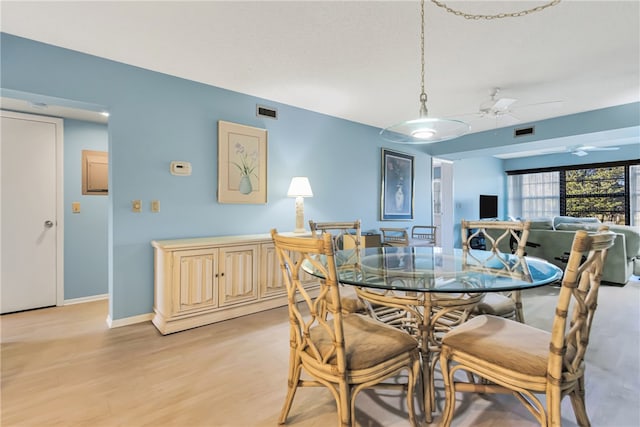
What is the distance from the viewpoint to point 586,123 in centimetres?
420

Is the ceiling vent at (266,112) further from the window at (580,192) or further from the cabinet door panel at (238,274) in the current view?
the window at (580,192)

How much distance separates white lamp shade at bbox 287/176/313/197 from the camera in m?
3.72

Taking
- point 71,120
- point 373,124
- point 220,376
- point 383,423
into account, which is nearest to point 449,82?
point 373,124

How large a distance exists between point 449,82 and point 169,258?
10.7 ft

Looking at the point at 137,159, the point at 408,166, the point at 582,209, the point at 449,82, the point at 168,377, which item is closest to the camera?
the point at 168,377

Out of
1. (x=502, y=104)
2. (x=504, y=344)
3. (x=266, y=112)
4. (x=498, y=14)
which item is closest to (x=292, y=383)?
(x=504, y=344)

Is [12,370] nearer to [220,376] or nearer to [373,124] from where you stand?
[220,376]

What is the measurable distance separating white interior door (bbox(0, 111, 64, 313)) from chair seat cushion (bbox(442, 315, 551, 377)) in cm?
408

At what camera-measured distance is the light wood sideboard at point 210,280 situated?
268 cm

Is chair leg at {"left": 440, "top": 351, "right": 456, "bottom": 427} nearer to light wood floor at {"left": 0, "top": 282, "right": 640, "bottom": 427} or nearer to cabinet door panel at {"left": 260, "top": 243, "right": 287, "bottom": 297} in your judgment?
light wood floor at {"left": 0, "top": 282, "right": 640, "bottom": 427}

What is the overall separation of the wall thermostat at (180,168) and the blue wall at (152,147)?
2.1 inches

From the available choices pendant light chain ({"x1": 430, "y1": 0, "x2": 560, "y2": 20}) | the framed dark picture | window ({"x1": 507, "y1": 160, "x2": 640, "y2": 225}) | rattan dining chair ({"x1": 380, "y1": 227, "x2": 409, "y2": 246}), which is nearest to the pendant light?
pendant light chain ({"x1": 430, "y1": 0, "x2": 560, "y2": 20})

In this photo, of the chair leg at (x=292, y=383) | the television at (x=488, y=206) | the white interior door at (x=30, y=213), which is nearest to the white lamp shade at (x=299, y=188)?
the chair leg at (x=292, y=383)

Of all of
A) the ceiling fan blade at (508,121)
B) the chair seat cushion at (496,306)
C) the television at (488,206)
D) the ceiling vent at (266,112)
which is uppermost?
the ceiling fan blade at (508,121)
